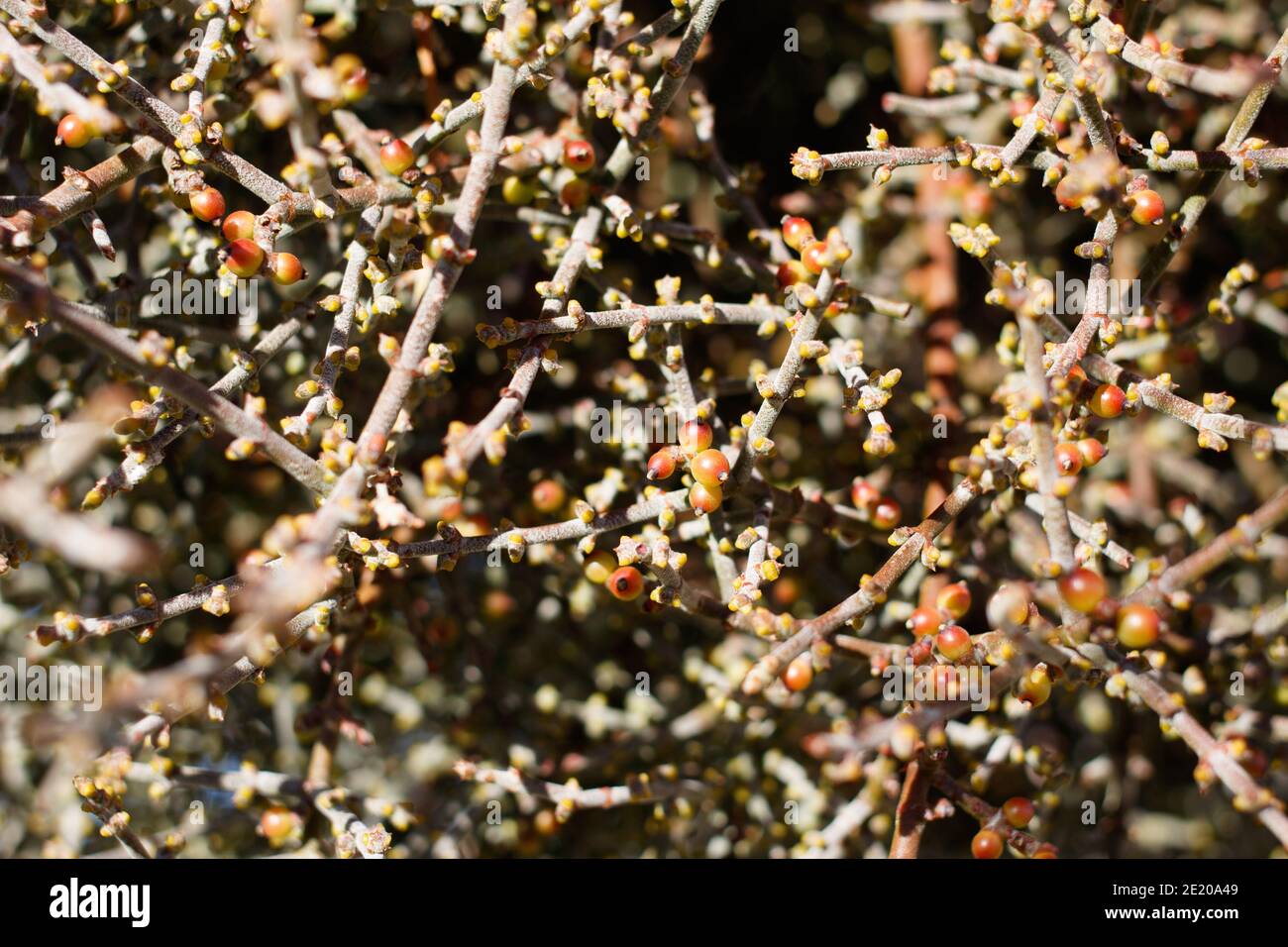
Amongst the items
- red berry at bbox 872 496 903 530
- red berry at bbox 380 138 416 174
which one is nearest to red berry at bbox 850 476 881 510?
red berry at bbox 872 496 903 530

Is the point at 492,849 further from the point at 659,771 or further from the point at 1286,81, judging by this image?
the point at 1286,81

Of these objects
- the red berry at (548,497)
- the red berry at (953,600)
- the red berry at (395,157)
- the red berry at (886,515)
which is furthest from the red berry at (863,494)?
the red berry at (395,157)

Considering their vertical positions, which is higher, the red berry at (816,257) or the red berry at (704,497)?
the red berry at (816,257)

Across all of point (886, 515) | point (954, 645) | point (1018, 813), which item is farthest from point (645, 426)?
point (1018, 813)

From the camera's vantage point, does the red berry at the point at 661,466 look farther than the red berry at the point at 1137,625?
Yes

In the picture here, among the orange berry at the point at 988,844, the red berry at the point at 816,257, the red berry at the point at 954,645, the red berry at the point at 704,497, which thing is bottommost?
the orange berry at the point at 988,844

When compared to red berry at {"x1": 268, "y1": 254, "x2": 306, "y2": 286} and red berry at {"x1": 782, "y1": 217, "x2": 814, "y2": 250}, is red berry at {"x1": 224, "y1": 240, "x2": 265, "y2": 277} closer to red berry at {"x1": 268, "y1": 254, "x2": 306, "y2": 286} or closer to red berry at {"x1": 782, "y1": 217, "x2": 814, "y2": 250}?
red berry at {"x1": 268, "y1": 254, "x2": 306, "y2": 286}

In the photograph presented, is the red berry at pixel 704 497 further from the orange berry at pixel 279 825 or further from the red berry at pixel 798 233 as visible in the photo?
the orange berry at pixel 279 825

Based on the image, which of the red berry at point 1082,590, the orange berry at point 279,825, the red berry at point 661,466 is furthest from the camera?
the orange berry at point 279,825

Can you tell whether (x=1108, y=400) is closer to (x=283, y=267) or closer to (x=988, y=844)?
(x=988, y=844)
